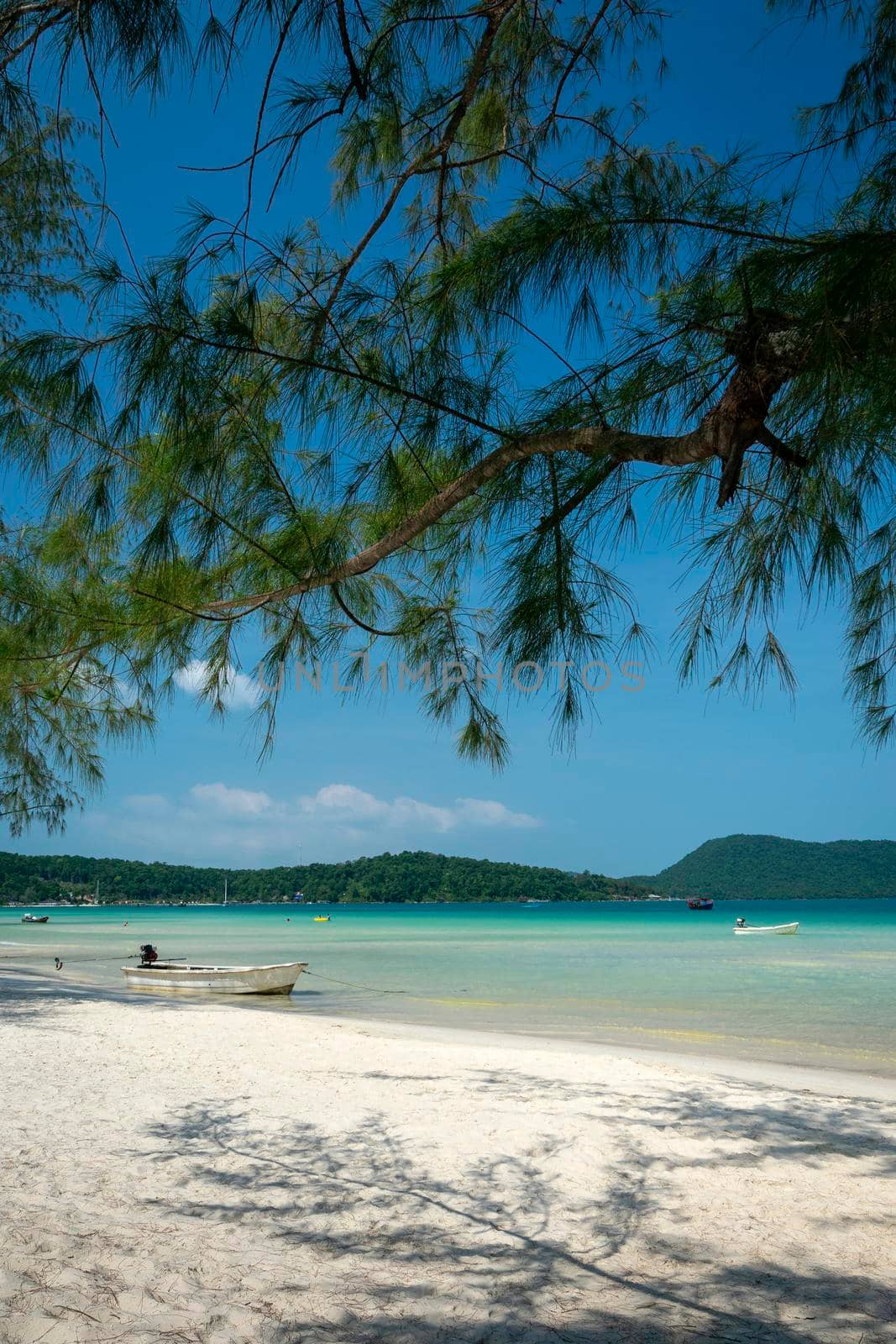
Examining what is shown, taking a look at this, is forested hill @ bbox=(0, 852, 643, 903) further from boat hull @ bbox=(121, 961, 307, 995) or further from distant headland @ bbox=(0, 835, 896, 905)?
boat hull @ bbox=(121, 961, 307, 995)

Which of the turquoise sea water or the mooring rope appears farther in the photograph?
the mooring rope

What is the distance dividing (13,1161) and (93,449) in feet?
8.46

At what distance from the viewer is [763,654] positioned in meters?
2.67

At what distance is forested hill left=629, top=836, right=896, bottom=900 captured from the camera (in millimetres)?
75125

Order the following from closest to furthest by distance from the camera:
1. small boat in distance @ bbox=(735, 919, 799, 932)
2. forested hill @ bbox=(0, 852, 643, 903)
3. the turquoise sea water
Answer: the turquoise sea water
small boat in distance @ bbox=(735, 919, 799, 932)
forested hill @ bbox=(0, 852, 643, 903)

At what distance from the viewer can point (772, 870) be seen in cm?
7981

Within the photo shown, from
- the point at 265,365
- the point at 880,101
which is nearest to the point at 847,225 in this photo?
the point at 880,101

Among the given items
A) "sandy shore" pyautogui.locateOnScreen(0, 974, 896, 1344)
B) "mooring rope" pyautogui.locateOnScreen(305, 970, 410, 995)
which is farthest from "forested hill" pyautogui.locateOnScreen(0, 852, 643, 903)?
"sandy shore" pyautogui.locateOnScreen(0, 974, 896, 1344)

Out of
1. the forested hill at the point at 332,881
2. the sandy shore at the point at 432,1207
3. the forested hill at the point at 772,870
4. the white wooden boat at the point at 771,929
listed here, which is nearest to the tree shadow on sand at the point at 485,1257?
the sandy shore at the point at 432,1207

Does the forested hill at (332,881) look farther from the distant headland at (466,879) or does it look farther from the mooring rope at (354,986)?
the mooring rope at (354,986)

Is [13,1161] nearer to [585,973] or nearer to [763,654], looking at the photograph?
[763,654]

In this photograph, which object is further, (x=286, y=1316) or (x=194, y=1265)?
(x=194, y=1265)

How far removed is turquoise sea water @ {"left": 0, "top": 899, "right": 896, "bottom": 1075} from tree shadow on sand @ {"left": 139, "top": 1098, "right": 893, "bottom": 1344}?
5.71 metres

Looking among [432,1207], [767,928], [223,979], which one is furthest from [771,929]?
[432,1207]
